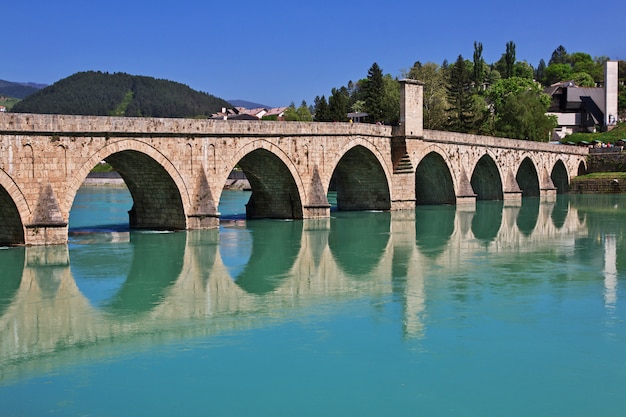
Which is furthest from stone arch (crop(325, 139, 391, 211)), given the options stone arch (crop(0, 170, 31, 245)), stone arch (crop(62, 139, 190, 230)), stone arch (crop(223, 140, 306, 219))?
stone arch (crop(0, 170, 31, 245))

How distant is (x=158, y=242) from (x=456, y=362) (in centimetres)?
1530

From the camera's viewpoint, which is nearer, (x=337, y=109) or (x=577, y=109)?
(x=337, y=109)

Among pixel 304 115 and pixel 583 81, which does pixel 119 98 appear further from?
pixel 583 81

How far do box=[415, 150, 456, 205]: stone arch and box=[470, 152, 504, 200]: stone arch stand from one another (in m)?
5.57

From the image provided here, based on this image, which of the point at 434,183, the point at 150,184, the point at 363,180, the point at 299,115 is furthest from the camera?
the point at 299,115

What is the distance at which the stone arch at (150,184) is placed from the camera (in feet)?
83.9

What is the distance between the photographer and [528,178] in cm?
5603

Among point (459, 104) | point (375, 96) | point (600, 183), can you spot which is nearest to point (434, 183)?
point (600, 183)

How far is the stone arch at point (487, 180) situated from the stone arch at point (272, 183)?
19.5 m

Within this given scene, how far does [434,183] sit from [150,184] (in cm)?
2083

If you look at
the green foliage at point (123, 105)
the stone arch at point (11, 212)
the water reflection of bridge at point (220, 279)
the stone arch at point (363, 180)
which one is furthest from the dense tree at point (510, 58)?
the stone arch at point (11, 212)

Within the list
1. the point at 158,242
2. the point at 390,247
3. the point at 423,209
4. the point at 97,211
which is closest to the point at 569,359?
the point at 390,247

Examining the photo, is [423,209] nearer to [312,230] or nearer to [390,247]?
[312,230]

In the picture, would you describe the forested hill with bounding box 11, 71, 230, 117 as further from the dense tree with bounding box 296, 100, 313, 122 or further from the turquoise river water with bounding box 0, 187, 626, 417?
the turquoise river water with bounding box 0, 187, 626, 417
